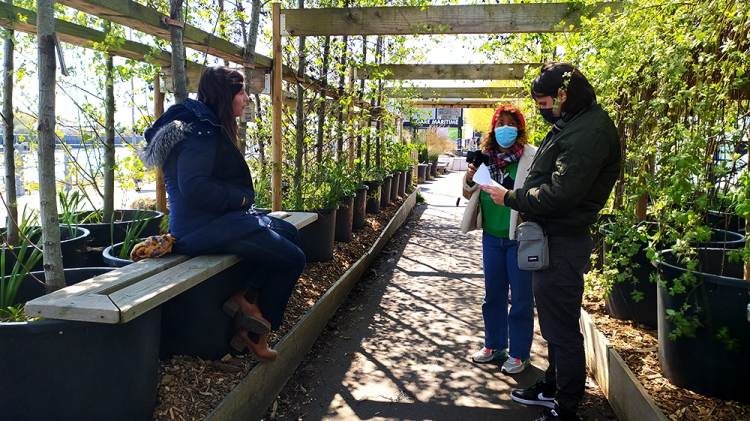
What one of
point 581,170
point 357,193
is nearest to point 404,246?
point 357,193

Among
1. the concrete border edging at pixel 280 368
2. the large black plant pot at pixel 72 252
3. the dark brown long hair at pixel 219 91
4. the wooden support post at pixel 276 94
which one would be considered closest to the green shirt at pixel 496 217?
the concrete border edging at pixel 280 368

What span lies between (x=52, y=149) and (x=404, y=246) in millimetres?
6320

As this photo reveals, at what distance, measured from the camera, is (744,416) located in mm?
2600

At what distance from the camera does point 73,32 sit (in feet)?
12.6

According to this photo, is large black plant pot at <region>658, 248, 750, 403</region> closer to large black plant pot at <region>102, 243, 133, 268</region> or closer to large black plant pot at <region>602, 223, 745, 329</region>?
large black plant pot at <region>602, 223, 745, 329</region>

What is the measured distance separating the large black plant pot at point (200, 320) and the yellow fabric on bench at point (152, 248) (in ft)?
0.85

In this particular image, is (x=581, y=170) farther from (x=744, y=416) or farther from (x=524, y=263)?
(x=744, y=416)

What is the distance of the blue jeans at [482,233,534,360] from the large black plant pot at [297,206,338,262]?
96.3 inches

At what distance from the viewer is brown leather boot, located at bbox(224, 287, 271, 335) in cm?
310

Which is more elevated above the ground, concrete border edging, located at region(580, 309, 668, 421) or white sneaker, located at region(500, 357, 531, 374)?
concrete border edging, located at region(580, 309, 668, 421)

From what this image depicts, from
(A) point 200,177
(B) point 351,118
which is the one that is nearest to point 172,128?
(A) point 200,177

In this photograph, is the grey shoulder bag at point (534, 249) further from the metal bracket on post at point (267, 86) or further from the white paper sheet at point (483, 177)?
the metal bracket on post at point (267, 86)

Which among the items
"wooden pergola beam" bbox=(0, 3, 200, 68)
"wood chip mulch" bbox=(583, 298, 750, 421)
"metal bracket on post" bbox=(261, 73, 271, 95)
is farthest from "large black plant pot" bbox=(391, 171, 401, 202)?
"wood chip mulch" bbox=(583, 298, 750, 421)

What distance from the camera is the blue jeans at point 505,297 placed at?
11.8 feet
